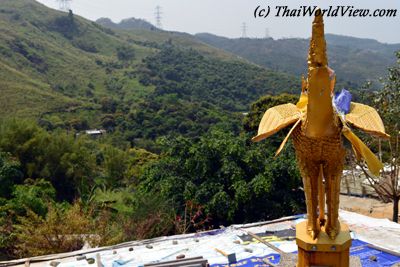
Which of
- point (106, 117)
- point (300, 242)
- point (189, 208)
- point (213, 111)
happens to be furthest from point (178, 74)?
point (300, 242)

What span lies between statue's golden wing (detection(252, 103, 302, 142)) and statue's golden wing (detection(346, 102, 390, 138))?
62 centimetres

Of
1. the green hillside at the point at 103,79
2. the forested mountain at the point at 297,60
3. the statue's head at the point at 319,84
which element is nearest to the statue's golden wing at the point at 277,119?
the statue's head at the point at 319,84

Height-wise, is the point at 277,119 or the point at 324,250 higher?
the point at 277,119

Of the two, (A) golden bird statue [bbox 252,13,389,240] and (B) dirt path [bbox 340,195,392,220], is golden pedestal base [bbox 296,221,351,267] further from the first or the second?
(B) dirt path [bbox 340,195,392,220]

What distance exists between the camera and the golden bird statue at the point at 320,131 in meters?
4.74

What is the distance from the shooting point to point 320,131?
16.1ft

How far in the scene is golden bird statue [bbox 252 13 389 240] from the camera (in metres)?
4.74

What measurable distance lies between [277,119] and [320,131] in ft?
1.89

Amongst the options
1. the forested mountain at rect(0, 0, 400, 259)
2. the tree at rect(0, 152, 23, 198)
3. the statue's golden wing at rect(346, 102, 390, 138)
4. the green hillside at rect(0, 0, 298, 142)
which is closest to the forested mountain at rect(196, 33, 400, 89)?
the green hillside at rect(0, 0, 298, 142)

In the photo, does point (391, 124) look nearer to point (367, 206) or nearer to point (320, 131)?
point (367, 206)

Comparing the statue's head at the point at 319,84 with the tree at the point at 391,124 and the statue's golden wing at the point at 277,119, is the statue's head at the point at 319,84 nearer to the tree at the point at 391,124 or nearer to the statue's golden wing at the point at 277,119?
the statue's golden wing at the point at 277,119

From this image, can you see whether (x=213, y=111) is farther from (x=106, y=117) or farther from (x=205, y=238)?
(x=205, y=238)

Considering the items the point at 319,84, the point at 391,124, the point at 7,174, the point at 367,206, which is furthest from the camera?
the point at 7,174

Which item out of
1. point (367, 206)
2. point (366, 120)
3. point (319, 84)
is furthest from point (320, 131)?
point (367, 206)
